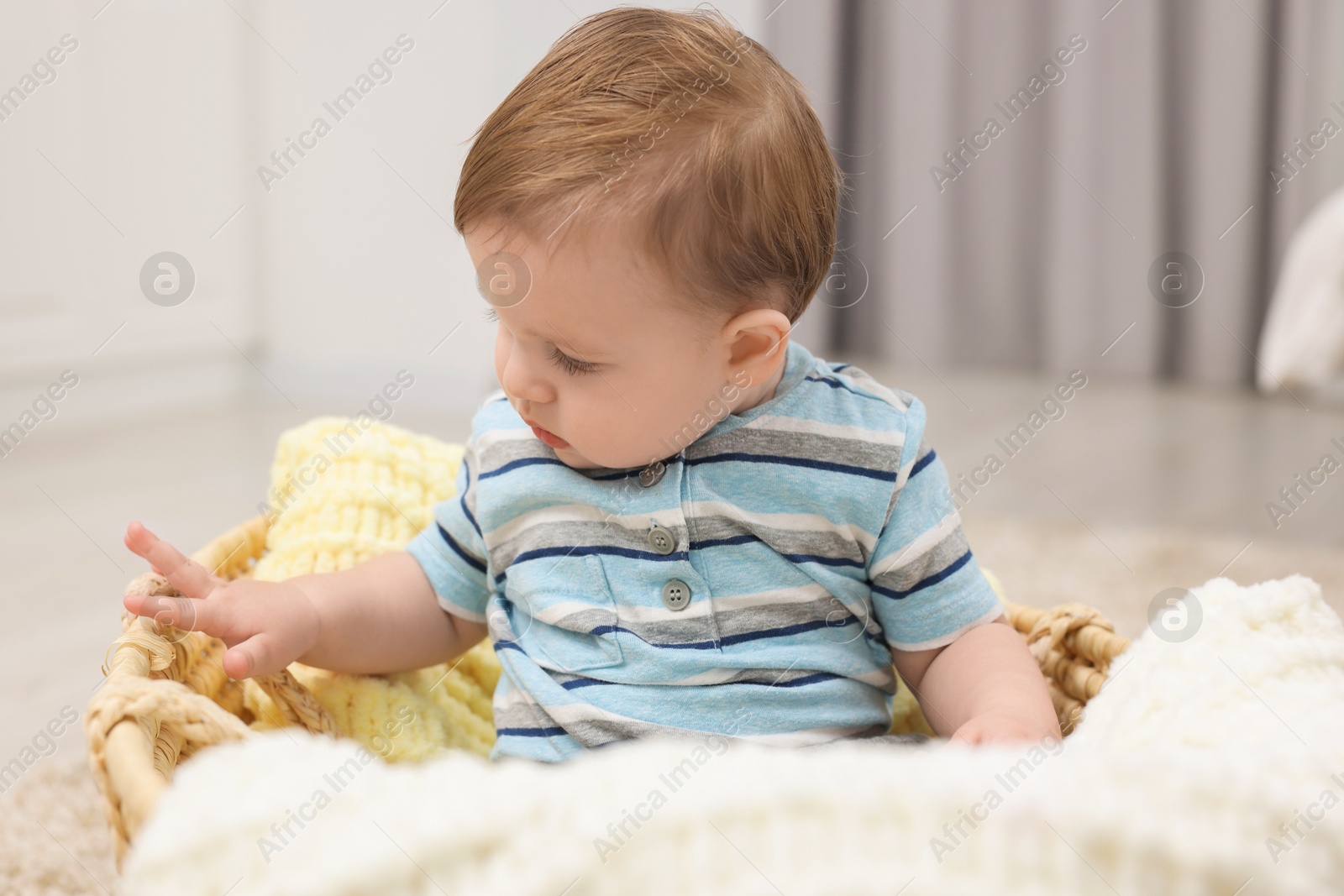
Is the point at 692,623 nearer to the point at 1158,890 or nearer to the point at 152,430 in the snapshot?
the point at 1158,890

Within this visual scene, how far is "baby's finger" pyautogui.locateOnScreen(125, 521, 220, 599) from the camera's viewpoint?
614 millimetres

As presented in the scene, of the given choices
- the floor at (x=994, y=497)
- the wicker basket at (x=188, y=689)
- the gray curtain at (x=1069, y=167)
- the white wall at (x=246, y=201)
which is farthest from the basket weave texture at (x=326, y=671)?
the gray curtain at (x=1069, y=167)

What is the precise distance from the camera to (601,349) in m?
0.62

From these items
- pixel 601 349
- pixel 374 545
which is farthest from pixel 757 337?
pixel 374 545

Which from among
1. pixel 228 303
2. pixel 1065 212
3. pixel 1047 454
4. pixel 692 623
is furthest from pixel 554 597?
pixel 1065 212

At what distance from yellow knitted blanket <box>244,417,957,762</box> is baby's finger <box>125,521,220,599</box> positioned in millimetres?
94

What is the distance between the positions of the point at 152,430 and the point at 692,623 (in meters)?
1.79

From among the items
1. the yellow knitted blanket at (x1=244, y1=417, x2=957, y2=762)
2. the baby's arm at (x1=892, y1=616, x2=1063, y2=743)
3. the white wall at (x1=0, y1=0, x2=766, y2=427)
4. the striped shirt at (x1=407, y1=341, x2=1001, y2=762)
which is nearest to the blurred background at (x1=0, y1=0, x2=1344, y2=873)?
the white wall at (x1=0, y1=0, x2=766, y2=427)

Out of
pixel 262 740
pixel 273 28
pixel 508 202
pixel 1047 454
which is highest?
pixel 273 28

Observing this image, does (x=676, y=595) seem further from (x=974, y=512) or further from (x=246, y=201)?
(x=246, y=201)

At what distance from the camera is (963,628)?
695 millimetres

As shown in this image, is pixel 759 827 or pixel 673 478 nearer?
pixel 759 827

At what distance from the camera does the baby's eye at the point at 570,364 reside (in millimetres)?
635

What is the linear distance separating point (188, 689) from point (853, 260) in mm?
2661
